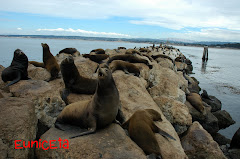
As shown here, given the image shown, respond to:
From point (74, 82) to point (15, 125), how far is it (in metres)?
2.70

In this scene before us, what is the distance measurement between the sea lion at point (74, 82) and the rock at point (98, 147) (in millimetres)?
2147

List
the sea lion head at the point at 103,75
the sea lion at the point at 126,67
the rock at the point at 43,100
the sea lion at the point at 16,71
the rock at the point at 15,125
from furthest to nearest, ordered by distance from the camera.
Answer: the sea lion at the point at 126,67, the sea lion at the point at 16,71, the rock at the point at 43,100, the sea lion head at the point at 103,75, the rock at the point at 15,125

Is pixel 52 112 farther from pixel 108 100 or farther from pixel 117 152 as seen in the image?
pixel 117 152

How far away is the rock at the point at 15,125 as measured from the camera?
9.58ft

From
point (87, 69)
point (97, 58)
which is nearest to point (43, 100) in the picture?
point (87, 69)

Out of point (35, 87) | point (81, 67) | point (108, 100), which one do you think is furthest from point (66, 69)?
point (108, 100)

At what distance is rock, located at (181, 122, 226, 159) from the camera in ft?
17.3

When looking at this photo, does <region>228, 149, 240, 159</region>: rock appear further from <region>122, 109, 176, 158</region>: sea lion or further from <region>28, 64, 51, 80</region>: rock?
<region>28, 64, 51, 80</region>: rock

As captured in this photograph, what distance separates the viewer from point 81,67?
7984 millimetres

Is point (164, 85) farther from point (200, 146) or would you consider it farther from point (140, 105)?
point (200, 146)

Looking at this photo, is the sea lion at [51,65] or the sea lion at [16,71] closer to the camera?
the sea lion at [16,71]

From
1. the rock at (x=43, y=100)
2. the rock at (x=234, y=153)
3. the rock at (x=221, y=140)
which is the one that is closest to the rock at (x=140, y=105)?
the rock at (x=43, y=100)

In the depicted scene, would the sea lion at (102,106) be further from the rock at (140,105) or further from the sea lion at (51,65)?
the sea lion at (51,65)

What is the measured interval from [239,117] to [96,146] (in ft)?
33.0
